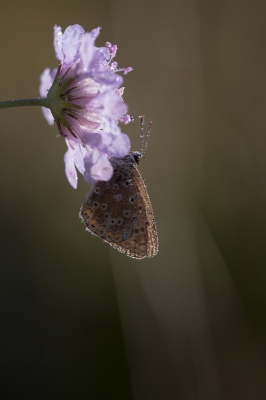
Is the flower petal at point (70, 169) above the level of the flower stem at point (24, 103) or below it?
below

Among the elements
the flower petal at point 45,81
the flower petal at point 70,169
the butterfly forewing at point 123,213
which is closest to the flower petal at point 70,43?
the flower petal at point 45,81

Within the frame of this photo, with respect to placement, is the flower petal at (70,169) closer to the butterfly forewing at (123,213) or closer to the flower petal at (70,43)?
the butterfly forewing at (123,213)

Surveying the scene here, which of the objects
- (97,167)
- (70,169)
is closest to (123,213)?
(70,169)

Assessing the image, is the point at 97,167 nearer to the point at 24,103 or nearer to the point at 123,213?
the point at 24,103

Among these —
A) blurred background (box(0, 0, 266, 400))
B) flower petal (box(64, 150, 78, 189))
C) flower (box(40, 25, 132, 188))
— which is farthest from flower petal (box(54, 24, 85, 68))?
blurred background (box(0, 0, 266, 400))

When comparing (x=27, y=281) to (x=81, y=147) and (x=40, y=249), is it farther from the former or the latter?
(x=81, y=147)

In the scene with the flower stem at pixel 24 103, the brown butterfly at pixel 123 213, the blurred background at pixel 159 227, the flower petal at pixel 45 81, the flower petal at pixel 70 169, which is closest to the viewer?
the flower stem at pixel 24 103
